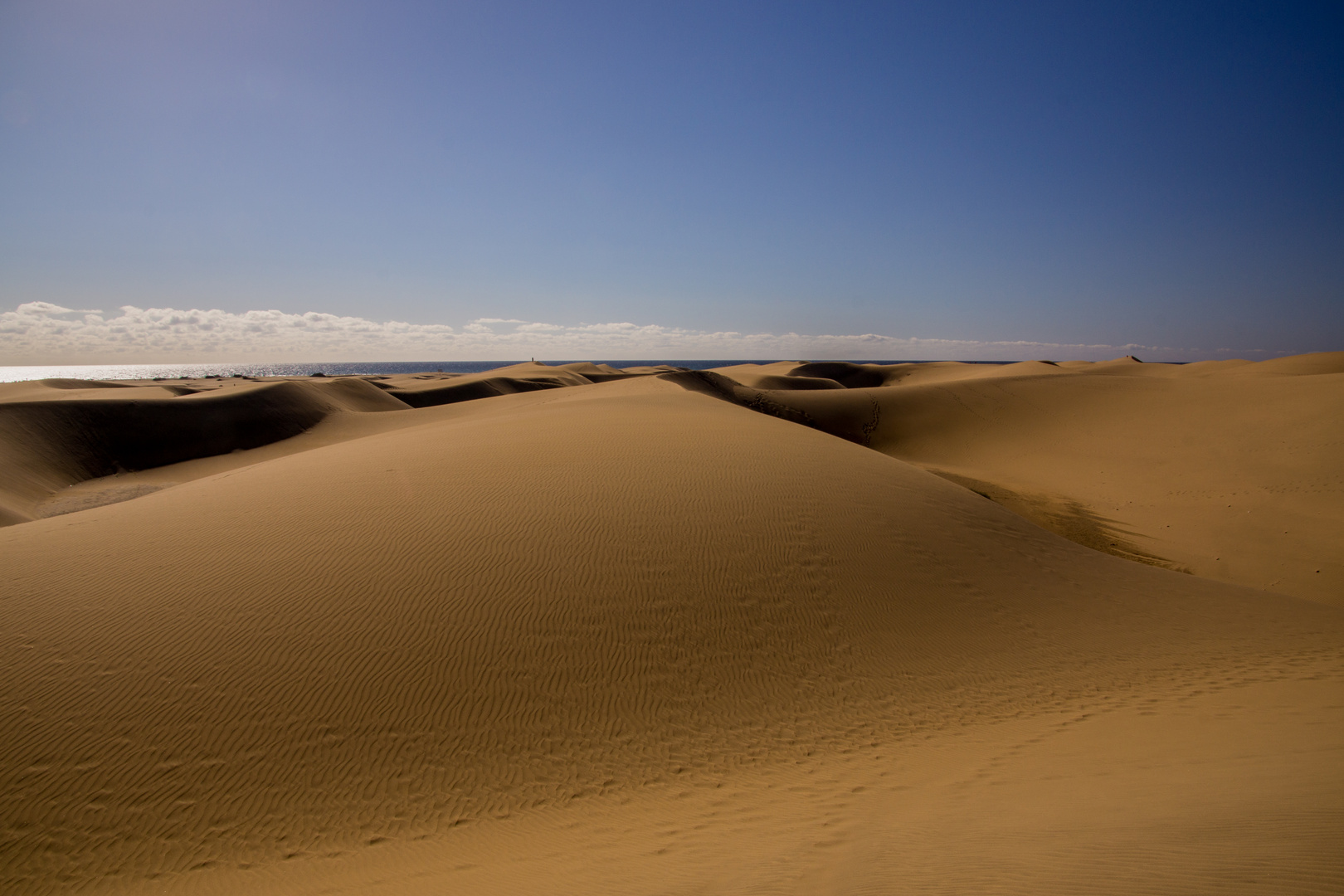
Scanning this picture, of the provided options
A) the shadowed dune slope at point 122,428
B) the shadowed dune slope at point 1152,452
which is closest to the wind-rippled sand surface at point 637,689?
the shadowed dune slope at point 1152,452

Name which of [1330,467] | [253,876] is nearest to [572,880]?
[253,876]

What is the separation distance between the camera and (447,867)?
3994mm

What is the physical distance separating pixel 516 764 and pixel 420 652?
157 cm

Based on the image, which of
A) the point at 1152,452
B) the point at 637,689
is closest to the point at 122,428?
the point at 637,689

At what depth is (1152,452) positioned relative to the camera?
70.4 ft

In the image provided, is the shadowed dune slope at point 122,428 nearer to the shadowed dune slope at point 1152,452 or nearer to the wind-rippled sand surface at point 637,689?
the wind-rippled sand surface at point 637,689

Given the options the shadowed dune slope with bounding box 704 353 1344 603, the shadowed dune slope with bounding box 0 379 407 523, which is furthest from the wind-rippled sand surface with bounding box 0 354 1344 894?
the shadowed dune slope with bounding box 0 379 407 523

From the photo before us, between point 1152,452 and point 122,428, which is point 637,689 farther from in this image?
point 122,428

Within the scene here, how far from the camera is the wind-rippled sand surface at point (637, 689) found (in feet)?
12.7

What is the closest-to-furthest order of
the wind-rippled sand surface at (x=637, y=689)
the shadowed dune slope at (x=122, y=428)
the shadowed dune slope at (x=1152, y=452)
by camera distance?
the wind-rippled sand surface at (x=637, y=689)
the shadowed dune slope at (x=1152, y=452)
the shadowed dune slope at (x=122, y=428)

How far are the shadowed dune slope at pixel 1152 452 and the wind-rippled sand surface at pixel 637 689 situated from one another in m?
1.87

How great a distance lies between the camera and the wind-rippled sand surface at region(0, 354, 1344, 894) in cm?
387

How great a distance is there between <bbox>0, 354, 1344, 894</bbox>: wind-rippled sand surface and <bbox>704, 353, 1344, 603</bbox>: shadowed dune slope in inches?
73.7

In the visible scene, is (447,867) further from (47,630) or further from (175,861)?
(47,630)
